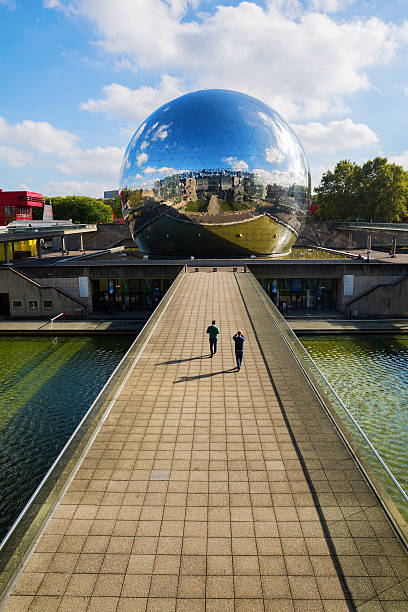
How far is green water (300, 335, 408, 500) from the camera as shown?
36.5ft

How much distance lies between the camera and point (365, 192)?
158 feet

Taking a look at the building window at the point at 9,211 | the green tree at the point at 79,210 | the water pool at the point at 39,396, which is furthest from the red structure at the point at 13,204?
the water pool at the point at 39,396

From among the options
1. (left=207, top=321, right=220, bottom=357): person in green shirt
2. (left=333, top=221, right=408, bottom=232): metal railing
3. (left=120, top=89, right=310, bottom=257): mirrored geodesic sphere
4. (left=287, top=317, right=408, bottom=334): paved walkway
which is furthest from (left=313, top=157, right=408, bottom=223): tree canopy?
(left=207, top=321, right=220, bottom=357): person in green shirt

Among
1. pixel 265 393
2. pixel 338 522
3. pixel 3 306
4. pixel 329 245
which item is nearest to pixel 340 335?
pixel 265 393

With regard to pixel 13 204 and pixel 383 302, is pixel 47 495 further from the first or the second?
pixel 13 204

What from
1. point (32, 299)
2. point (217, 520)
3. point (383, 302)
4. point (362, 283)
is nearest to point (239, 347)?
point (217, 520)

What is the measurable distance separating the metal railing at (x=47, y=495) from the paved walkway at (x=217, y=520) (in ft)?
0.58

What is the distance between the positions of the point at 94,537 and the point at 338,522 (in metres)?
3.17

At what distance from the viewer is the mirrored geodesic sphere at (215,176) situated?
26.7 meters

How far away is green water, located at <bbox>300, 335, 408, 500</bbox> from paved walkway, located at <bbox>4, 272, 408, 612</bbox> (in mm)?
3253

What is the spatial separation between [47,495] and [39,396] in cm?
914

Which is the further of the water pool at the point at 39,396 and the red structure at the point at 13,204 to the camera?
the red structure at the point at 13,204

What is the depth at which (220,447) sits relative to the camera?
776 centimetres

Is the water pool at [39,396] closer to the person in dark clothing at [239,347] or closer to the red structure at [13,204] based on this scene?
the person in dark clothing at [239,347]
